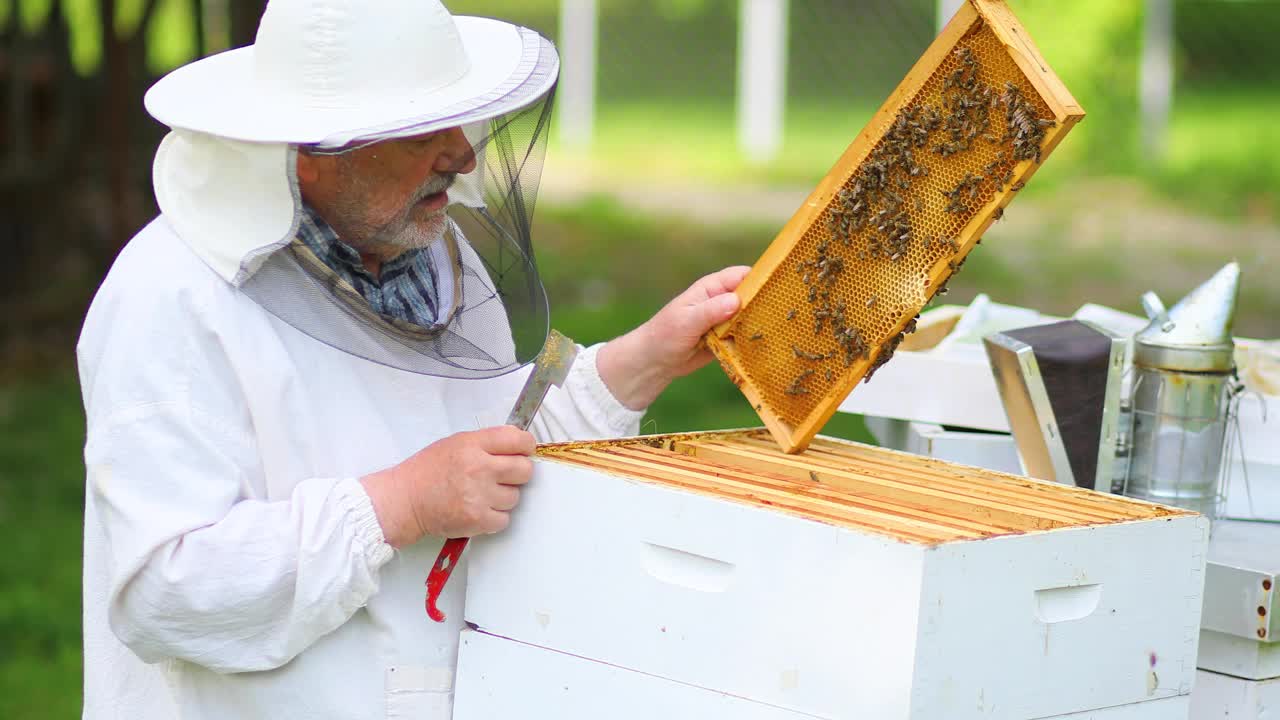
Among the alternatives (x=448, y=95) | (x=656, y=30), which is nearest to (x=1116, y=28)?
(x=656, y=30)

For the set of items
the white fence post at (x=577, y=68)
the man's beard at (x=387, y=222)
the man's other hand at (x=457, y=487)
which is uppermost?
the white fence post at (x=577, y=68)

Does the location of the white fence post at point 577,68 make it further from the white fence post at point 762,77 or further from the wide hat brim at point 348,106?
the wide hat brim at point 348,106

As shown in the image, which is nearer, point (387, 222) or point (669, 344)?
point (387, 222)

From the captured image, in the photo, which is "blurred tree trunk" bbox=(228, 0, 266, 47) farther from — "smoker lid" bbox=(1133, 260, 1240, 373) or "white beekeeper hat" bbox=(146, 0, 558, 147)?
"smoker lid" bbox=(1133, 260, 1240, 373)

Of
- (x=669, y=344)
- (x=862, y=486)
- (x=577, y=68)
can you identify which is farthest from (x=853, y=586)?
(x=577, y=68)

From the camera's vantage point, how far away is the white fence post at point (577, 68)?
12375mm

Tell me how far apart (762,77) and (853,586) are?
11.0m

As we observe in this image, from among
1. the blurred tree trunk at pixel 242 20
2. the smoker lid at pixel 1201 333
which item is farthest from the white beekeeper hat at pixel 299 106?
the blurred tree trunk at pixel 242 20

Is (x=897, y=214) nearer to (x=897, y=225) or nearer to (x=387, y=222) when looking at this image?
(x=897, y=225)

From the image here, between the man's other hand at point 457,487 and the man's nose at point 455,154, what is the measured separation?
1.24 feet

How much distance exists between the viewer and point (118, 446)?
1900 millimetres

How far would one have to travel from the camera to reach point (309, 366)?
205 centimetres

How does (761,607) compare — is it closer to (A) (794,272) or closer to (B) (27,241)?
(A) (794,272)

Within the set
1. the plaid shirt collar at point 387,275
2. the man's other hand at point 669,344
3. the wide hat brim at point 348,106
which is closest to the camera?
the wide hat brim at point 348,106
